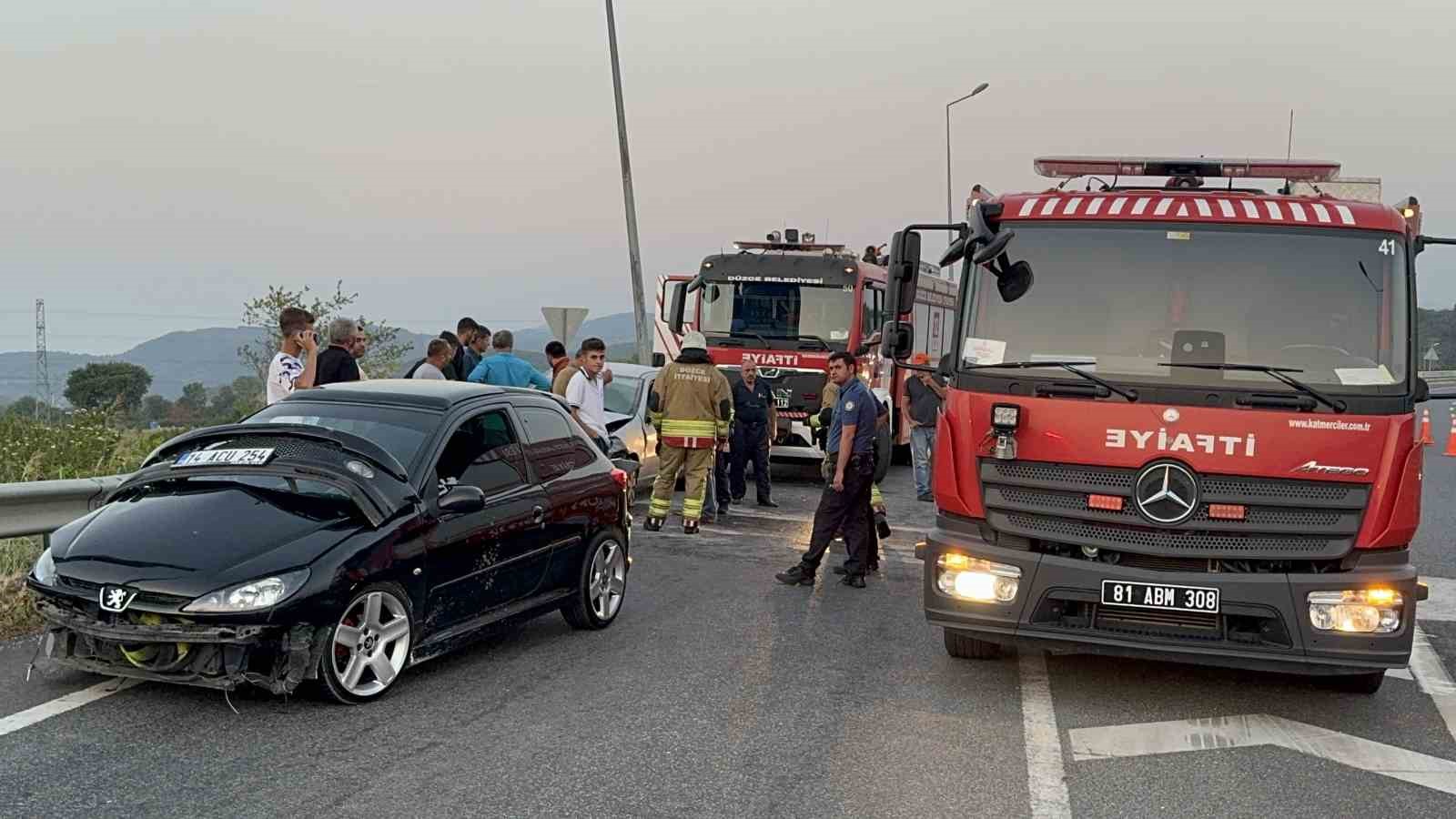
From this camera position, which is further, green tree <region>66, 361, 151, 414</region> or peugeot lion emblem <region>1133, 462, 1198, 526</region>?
green tree <region>66, 361, 151, 414</region>

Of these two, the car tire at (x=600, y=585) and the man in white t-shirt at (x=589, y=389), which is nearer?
the car tire at (x=600, y=585)

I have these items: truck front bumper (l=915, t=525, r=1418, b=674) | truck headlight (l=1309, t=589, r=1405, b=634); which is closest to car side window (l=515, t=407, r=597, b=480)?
truck front bumper (l=915, t=525, r=1418, b=674)

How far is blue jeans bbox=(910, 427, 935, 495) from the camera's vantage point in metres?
15.6

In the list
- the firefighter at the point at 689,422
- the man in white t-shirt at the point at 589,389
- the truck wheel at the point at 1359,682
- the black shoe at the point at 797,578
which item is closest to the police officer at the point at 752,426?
the firefighter at the point at 689,422

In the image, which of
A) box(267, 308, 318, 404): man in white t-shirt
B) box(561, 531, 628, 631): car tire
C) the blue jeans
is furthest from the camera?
the blue jeans

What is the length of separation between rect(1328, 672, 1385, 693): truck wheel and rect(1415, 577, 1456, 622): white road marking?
→ 73.6 inches

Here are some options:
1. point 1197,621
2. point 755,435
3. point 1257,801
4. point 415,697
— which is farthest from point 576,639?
point 755,435

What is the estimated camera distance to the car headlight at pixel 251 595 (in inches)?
214

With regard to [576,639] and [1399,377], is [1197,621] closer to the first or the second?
[1399,377]

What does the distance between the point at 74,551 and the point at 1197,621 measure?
5071 mm

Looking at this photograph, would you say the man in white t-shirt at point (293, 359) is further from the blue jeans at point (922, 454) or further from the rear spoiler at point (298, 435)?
the blue jeans at point (922, 454)

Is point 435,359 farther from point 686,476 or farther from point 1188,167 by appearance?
point 1188,167

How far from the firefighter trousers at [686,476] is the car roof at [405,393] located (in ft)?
15.6

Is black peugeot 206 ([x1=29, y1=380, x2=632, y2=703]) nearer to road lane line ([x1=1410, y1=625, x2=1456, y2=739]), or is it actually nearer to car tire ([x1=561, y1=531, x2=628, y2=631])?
car tire ([x1=561, y1=531, x2=628, y2=631])
